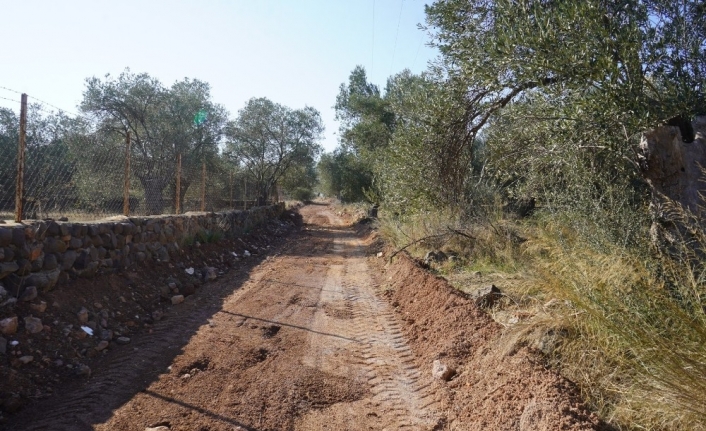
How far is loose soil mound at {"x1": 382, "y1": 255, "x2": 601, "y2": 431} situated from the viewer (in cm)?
341

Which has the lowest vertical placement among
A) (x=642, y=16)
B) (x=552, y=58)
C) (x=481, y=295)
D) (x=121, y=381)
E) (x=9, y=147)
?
(x=121, y=381)

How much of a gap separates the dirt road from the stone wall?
137 cm

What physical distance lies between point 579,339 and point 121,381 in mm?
4241

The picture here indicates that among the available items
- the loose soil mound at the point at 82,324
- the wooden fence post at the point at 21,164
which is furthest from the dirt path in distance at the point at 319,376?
the wooden fence post at the point at 21,164

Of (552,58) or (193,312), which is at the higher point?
(552,58)

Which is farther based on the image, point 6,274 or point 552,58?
point 552,58

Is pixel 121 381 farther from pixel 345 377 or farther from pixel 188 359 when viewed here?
pixel 345 377

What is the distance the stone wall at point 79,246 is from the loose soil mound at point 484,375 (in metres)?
4.57

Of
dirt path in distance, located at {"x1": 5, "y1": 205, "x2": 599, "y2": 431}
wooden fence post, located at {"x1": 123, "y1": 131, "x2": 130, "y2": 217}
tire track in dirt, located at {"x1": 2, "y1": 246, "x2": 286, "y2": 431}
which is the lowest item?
tire track in dirt, located at {"x1": 2, "y1": 246, "x2": 286, "y2": 431}

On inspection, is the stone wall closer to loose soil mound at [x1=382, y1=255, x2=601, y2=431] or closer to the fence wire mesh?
the fence wire mesh

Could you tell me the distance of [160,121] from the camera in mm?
23344

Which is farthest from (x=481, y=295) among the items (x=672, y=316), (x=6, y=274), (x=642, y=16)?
(x=6, y=274)

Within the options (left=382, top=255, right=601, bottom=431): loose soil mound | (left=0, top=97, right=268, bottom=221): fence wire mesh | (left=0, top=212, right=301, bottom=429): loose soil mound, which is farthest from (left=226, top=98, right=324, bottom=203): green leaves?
(left=382, top=255, right=601, bottom=431): loose soil mound

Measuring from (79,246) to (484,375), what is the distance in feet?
18.5
